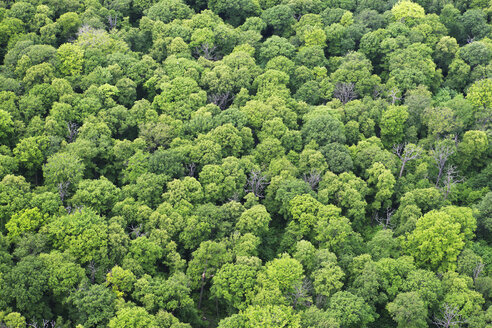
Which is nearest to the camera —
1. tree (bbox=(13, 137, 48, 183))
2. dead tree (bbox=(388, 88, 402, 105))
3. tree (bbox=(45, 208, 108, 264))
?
tree (bbox=(45, 208, 108, 264))

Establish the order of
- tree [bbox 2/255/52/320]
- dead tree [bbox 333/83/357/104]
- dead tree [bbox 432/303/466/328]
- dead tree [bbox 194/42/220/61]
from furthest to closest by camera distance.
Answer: dead tree [bbox 194/42/220/61] < dead tree [bbox 333/83/357/104] < dead tree [bbox 432/303/466/328] < tree [bbox 2/255/52/320]

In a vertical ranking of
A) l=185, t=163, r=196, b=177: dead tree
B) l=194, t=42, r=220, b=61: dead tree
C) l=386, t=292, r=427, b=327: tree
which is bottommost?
l=386, t=292, r=427, b=327: tree

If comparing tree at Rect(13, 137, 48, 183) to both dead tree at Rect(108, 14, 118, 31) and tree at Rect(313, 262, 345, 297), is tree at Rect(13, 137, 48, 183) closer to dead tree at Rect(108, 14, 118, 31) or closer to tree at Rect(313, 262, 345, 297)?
dead tree at Rect(108, 14, 118, 31)

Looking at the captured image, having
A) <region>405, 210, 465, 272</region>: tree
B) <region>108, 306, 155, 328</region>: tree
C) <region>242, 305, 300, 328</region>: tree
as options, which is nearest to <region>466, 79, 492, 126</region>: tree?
<region>405, 210, 465, 272</region>: tree

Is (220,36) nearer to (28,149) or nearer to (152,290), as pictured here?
(28,149)

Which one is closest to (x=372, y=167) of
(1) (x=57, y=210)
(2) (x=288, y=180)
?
(2) (x=288, y=180)

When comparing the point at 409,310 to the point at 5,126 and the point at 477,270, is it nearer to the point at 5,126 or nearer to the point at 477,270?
the point at 477,270

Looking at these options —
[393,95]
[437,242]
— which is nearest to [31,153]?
[437,242]
